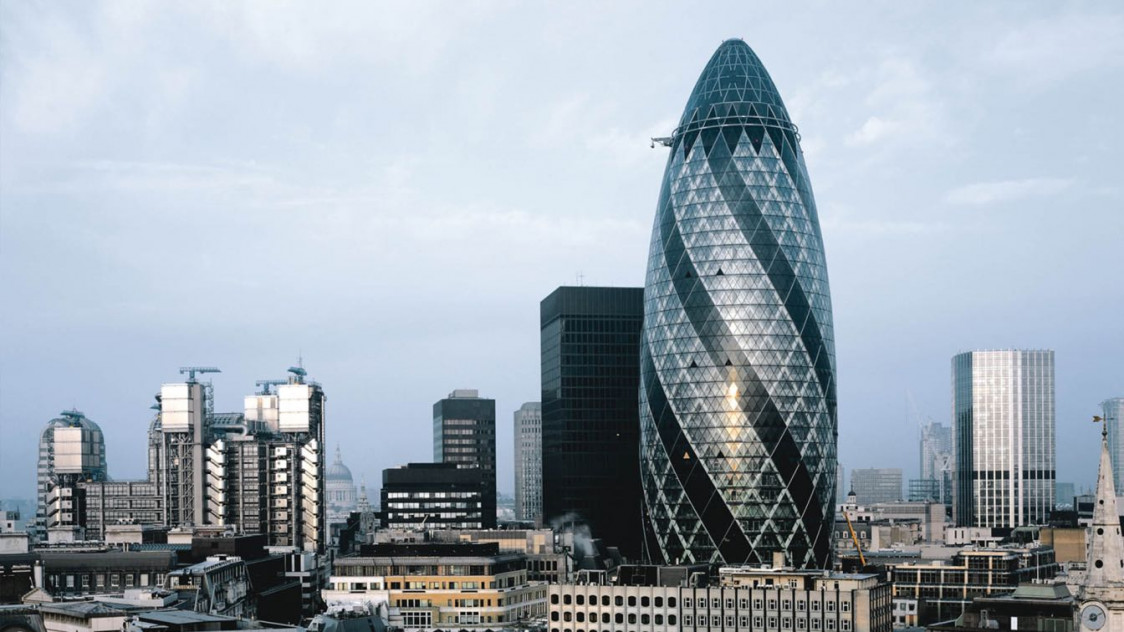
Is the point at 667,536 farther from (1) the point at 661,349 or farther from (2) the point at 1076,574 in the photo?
(2) the point at 1076,574

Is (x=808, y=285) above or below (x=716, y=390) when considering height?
above

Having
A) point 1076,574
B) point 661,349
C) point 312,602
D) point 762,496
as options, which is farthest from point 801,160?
point 312,602

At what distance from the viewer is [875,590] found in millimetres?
118812

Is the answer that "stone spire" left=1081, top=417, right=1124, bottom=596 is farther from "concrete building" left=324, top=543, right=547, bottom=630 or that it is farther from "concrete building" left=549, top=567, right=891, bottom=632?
"concrete building" left=324, top=543, right=547, bottom=630

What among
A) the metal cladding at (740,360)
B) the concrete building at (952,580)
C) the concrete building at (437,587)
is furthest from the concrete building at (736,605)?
the metal cladding at (740,360)

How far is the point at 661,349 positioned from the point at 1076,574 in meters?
54.5

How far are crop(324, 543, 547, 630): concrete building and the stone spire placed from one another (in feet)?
204

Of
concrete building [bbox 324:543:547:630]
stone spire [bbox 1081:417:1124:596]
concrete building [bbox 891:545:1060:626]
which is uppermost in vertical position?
stone spire [bbox 1081:417:1124:596]

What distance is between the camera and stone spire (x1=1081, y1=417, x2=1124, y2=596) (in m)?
77.4

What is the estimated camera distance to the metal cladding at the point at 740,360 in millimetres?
168375

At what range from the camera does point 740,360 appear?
557 feet

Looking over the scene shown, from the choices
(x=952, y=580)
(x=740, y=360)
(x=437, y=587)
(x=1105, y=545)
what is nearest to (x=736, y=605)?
(x=437, y=587)

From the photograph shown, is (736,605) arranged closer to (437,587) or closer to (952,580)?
(437,587)

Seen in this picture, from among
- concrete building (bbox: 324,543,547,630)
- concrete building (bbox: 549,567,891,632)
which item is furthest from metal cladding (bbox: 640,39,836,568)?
concrete building (bbox: 549,567,891,632)
